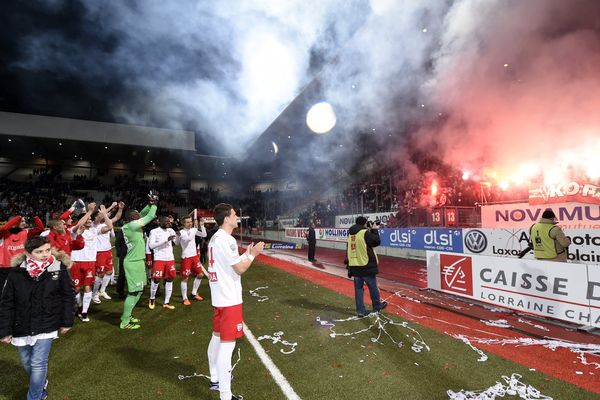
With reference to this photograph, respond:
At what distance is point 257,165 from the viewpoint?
45.8m

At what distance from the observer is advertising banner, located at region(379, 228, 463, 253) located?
13.4 m

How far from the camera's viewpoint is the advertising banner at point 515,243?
8.58m

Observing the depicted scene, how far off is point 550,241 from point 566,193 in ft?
23.2

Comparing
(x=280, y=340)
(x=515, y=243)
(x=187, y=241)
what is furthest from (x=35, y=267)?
(x=515, y=243)

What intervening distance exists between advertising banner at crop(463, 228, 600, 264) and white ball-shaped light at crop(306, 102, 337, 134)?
1221 cm

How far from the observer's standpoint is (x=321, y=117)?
74.0 feet

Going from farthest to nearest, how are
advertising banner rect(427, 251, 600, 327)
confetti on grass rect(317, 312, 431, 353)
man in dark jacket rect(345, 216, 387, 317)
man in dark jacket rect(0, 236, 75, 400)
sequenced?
man in dark jacket rect(345, 216, 387, 317) → advertising banner rect(427, 251, 600, 327) → confetti on grass rect(317, 312, 431, 353) → man in dark jacket rect(0, 236, 75, 400)

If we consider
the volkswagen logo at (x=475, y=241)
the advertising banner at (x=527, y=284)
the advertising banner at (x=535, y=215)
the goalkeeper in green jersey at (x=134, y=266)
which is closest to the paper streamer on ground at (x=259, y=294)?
the goalkeeper in green jersey at (x=134, y=266)

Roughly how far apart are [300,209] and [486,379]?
31.6 meters

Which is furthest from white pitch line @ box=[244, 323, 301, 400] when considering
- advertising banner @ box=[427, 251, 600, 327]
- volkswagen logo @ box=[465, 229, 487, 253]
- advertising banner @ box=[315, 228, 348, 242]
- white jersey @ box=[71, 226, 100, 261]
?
advertising banner @ box=[315, 228, 348, 242]

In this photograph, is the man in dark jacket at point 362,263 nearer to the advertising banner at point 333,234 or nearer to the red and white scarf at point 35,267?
the red and white scarf at point 35,267

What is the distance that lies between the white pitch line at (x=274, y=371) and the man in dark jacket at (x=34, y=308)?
237 cm

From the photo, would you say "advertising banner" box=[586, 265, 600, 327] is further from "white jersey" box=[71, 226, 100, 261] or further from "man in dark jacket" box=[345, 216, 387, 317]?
"white jersey" box=[71, 226, 100, 261]

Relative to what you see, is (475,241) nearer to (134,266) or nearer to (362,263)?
(362,263)
